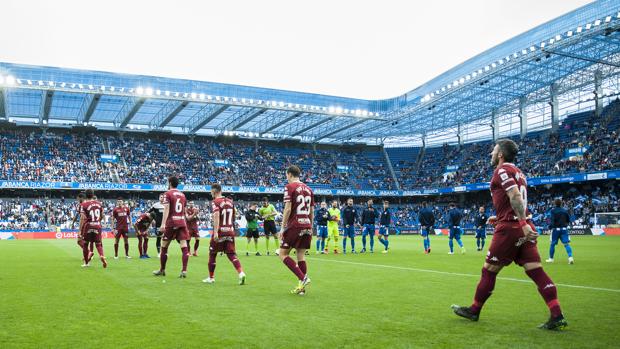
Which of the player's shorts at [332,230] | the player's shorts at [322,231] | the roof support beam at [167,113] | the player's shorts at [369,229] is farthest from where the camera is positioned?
the roof support beam at [167,113]

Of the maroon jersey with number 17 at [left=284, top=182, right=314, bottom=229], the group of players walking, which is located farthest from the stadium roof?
the maroon jersey with number 17 at [left=284, top=182, right=314, bottom=229]

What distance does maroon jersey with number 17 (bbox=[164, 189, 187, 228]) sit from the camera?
11794mm

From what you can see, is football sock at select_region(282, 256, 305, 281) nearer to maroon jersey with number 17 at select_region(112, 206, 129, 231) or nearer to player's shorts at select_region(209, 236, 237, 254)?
player's shorts at select_region(209, 236, 237, 254)

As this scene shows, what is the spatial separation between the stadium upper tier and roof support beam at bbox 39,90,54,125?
212 cm

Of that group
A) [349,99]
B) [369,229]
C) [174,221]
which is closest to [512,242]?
[174,221]

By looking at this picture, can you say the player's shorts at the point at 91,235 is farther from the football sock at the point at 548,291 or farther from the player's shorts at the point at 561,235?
the player's shorts at the point at 561,235

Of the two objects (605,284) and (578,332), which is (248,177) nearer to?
(605,284)

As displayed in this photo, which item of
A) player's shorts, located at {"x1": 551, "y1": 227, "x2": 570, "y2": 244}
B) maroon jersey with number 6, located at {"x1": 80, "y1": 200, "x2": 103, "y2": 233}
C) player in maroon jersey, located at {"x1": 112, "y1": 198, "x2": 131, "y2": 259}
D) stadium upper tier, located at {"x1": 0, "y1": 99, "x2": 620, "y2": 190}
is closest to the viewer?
maroon jersey with number 6, located at {"x1": 80, "y1": 200, "x2": 103, "y2": 233}

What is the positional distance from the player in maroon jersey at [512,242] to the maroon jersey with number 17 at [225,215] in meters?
5.69

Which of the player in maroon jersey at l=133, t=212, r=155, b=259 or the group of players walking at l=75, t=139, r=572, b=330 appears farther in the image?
the player in maroon jersey at l=133, t=212, r=155, b=259

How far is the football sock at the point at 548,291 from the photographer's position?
6.14 metres

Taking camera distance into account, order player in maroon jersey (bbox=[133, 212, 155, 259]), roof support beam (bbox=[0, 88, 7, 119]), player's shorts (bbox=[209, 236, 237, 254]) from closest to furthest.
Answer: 1. player's shorts (bbox=[209, 236, 237, 254])
2. player in maroon jersey (bbox=[133, 212, 155, 259])
3. roof support beam (bbox=[0, 88, 7, 119])

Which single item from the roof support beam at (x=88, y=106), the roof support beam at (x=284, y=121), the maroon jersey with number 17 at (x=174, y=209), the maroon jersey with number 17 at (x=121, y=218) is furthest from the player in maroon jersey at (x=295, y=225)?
the roof support beam at (x=284, y=121)

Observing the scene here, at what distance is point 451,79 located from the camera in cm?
5541
